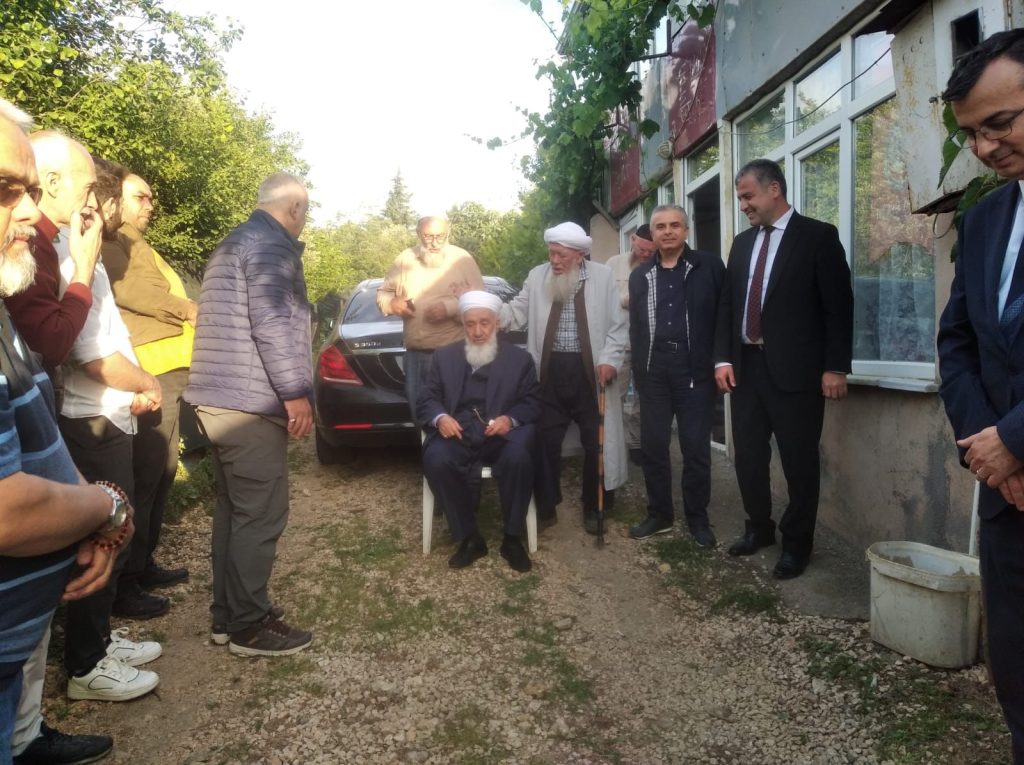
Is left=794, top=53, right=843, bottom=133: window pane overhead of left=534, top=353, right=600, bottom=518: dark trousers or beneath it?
overhead

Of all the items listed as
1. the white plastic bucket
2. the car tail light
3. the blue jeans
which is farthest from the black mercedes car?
the white plastic bucket

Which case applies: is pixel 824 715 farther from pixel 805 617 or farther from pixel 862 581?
pixel 862 581

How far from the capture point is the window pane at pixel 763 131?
4922mm

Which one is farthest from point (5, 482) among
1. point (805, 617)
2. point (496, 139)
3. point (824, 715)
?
point (496, 139)

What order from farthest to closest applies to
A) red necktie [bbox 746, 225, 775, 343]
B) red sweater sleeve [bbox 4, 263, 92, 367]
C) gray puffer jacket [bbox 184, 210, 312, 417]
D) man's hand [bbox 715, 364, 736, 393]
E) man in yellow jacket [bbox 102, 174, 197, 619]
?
man's hand [bbox 715, 364, 736, 393] → red necktie [bbox 746, 225, 775, 343] → man in yellow jacket [bbox 102, 174, 197, 619] → gray puffer jacket [bbox 184, 210, 312, 417] → red sweater sleeve [bbox 4, 263, 92, 367]

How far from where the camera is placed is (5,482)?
3.63 ft

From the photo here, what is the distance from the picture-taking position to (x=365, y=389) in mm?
5109

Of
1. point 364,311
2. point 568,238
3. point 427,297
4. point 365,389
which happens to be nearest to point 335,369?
point 365,389

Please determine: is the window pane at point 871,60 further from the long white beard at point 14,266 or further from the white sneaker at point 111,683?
the white sneaker at point 111,683

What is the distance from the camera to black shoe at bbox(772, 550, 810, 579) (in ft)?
11.8

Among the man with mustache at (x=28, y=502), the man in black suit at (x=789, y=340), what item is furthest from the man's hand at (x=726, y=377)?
the man with mustache at (x=28, y=502)

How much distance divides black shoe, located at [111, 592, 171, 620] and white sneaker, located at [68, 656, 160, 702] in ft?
2.11

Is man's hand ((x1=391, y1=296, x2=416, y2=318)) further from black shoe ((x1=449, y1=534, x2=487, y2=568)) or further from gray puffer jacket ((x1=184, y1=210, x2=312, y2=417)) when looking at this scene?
A: gray puffer jacket ((x1=184, y1=210, x2=312, y2=417))

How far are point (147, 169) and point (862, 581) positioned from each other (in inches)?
372
